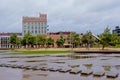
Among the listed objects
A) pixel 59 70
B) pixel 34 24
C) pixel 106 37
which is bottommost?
pixel 59 70

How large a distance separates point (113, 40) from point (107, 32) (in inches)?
152

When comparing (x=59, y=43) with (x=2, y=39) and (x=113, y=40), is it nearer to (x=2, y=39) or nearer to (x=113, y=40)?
(x=113, y=40)

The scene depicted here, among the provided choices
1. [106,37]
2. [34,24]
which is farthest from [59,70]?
[34,24]

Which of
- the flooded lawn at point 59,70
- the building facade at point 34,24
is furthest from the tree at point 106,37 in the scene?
the building facade at point 34,24

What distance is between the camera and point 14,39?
112 metres

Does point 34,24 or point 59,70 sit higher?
point 34,24

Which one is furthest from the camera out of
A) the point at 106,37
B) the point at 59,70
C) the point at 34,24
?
the point at 34,24

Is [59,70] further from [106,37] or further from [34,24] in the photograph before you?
[34,24]

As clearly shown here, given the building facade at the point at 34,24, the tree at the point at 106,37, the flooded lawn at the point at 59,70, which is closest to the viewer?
the flooded lawn at the point at 59,70

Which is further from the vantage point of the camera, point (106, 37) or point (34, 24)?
point (34, 24)

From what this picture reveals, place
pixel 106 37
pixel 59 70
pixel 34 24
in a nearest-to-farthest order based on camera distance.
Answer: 1. pixel 59 70
2. pixel 106 37
3. pixel 34 24

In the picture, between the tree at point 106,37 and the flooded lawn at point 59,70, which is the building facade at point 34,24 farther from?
the flooded lawn at point 59,70

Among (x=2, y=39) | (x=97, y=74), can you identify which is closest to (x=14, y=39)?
(x=2, y=39)

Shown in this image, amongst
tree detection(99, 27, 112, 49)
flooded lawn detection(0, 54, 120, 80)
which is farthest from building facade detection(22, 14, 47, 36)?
flooded lawn detection(0, 54, 120, 80)
